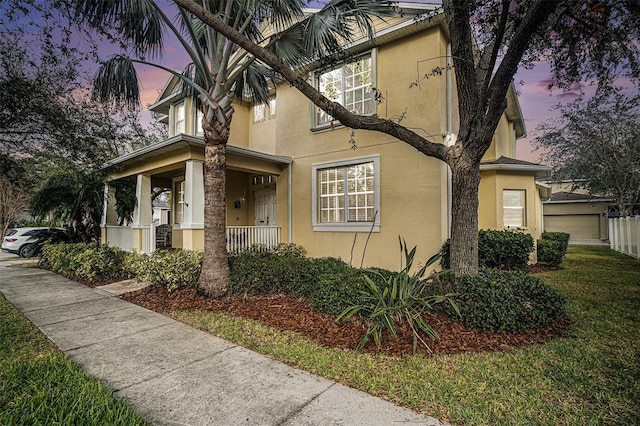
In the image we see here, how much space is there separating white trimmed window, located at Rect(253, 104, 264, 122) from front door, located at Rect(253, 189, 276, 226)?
2984 mm

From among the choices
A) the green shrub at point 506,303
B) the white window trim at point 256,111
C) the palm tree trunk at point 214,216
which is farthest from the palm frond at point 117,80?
the green shrub at point 506,303

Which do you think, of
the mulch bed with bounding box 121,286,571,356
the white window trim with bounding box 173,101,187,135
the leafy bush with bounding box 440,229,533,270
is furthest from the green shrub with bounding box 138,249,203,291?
the white window trim with bounding box 173,101,187,135

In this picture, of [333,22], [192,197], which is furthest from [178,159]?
[333,22]

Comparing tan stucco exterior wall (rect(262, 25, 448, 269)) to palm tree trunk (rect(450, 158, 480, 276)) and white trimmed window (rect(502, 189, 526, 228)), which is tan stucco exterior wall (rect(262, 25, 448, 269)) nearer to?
palm tree trunk (rect(450, 158, 480, 276))

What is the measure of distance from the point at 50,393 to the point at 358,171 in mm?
7731

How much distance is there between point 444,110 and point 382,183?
237cm

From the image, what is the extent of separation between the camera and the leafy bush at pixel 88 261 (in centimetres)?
881

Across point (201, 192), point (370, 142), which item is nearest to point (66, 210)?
point (201, 192)

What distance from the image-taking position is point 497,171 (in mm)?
9711

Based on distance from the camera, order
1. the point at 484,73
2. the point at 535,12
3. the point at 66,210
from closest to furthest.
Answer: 1. the point at 535,12
2. the point at 484,73
3. the point at 66,210

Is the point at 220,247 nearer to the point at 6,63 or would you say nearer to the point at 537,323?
the point at 537,323

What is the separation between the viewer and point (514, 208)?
995cm

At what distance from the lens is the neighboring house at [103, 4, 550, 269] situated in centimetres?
777

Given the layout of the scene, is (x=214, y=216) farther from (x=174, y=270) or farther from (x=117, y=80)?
(x=117, y=80)
